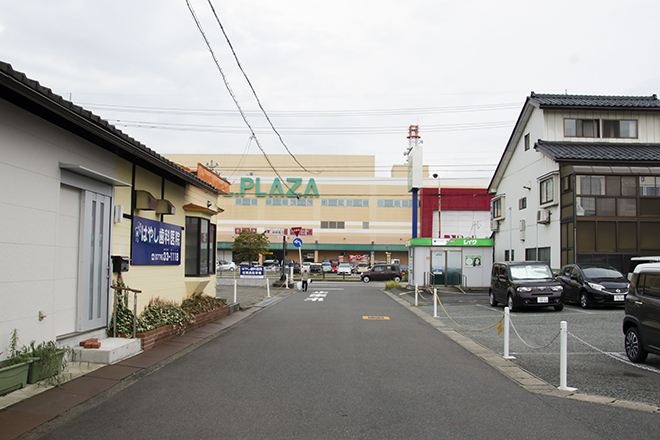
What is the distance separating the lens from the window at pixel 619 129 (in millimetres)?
26141

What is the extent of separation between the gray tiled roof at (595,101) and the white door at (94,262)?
76.6 ft

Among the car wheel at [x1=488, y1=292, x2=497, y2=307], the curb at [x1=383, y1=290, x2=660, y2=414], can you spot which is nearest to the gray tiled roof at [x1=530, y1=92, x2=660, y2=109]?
the car wheel at [x1=488, y1=292, x2=497, y2=307]

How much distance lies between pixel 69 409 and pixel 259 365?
10.4ft

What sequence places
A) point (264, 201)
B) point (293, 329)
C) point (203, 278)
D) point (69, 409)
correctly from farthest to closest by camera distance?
1. point (264, 201)
2. point (203, 278)
3. point (293, 329)
4. point (69, 409)

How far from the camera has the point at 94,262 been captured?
8.73 m

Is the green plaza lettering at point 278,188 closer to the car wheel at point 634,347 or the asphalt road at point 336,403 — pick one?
the asphalt road at point 336,403

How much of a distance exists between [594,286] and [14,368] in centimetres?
1717

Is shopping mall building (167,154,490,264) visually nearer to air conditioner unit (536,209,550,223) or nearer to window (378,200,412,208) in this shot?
window (378,200,412,208)

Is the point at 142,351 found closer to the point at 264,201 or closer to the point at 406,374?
the point at 406,374

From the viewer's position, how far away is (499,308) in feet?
63.8

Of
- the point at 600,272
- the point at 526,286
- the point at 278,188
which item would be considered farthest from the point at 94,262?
the point at 278,188

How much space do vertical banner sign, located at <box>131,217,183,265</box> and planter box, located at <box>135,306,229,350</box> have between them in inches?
59.3

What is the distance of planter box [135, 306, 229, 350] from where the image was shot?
30.5 feet

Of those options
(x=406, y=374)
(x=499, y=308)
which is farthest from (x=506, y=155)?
(x=406, y=374)
